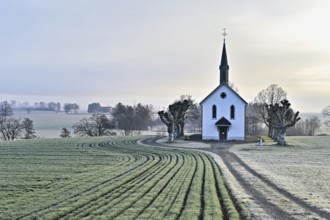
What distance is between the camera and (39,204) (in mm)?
13461

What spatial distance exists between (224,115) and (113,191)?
3742 cm

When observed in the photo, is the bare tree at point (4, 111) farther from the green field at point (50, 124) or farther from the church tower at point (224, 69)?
the church tower at point (224, 69)

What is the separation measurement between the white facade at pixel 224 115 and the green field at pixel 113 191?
25211 millimetres

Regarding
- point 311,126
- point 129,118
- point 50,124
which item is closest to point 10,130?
point 129,118

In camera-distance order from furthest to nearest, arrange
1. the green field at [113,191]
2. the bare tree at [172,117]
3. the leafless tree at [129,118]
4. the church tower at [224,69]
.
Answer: the leafless tree at [129,118] < the church tower at [224,69] < the bare tree at [172,117] < the green field at [113,191]

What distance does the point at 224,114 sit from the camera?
51.3 meters

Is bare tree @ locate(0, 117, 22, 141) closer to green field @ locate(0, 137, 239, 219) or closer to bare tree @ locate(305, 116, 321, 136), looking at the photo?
green field @ locate(0, 137, 239, 219)

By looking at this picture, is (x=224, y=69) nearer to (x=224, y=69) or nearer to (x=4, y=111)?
(x=224, y=69)

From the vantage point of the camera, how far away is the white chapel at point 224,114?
5109 centimetres

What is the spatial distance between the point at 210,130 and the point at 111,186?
35933 millimetres

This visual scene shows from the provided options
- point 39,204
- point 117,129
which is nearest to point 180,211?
point 39,204

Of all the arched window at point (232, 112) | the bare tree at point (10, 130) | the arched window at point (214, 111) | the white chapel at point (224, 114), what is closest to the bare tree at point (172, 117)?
the white chapel at point (224, 114)

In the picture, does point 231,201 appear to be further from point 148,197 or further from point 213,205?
point 148,197

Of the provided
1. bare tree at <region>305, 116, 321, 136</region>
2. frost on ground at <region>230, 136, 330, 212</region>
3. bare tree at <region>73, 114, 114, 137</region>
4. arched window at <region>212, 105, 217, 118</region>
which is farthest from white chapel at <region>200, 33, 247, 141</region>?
bare tree at <region>305, 116, 321, 136</region>
